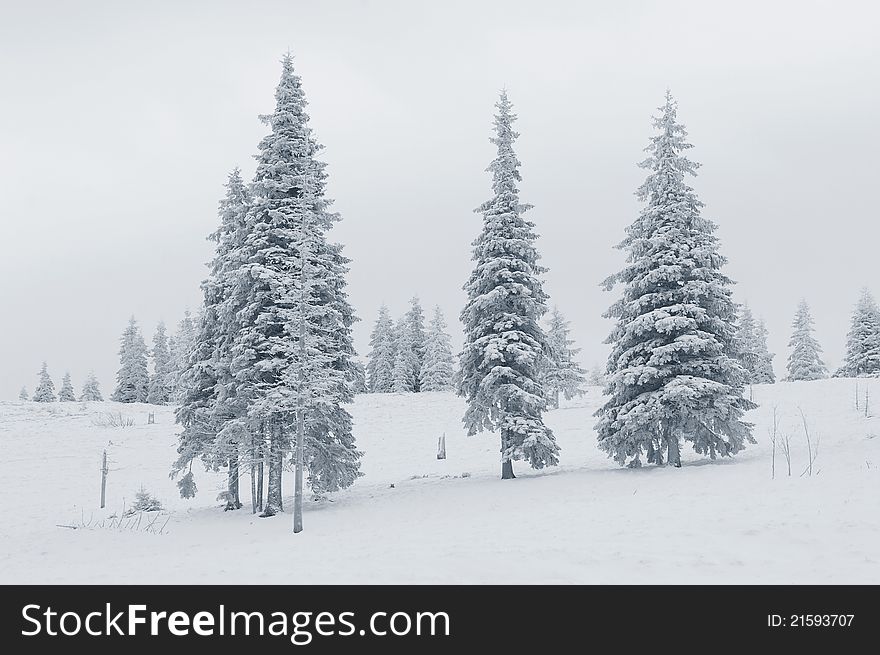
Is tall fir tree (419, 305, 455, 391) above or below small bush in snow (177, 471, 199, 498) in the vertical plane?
above

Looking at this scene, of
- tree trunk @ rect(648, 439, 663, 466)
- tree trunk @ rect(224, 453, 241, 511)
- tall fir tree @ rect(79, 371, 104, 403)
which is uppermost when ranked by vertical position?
tall fir tree @ rect(79, 371, 104, 403)

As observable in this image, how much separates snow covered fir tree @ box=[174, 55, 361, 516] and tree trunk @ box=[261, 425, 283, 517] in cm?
4

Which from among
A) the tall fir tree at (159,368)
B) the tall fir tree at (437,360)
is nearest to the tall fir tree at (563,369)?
the tall fir tree at (437,360)

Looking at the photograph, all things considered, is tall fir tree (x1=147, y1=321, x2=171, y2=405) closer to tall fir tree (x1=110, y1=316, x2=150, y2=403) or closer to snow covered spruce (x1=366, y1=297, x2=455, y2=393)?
tall fir tree (x1=110, y1=316, x2=150, y2=403)

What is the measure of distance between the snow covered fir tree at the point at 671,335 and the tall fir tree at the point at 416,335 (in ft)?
181

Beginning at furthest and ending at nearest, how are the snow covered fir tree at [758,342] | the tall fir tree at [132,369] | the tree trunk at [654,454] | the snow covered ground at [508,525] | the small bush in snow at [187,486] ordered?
the tall fir tree at [132,369] → the snow covered fir tree at [758,342] → the small bush in snow at [187,486] → the tree trunk at [654,454] → the snow covered ground at [508,525]

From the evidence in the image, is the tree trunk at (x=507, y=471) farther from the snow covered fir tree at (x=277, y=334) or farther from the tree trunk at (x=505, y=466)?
the snow covered fir tree at (x=277, y=334)

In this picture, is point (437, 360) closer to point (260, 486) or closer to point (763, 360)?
point (763, 360)

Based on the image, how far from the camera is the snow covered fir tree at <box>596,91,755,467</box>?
21812mm

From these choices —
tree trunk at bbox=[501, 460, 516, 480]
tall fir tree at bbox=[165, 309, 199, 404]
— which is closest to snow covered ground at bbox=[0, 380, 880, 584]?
tree trunk at bbox=[501, 460, 516, 480]

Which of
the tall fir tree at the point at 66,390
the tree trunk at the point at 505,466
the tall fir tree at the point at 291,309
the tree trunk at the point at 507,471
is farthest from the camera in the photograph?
the tall fir tree at the point at 66,390

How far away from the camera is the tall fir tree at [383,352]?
8019cm

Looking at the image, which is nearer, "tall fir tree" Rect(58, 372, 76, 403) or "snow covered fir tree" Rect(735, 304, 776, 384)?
"snow covered fir tree" Rect(735, 304, 776, 384)

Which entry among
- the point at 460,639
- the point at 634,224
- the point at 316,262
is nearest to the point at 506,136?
the point at 634,224
